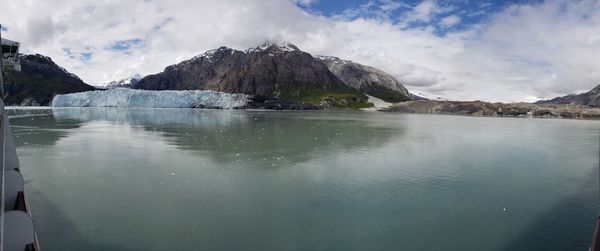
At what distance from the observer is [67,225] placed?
9.42 metres

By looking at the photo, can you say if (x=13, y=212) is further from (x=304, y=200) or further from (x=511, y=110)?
(x=511, y=110)

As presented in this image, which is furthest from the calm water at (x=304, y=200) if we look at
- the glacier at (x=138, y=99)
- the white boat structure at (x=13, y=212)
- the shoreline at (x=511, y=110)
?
the shoreline at (x=511, y=110)

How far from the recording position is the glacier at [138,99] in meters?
130

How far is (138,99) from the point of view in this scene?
131000mm

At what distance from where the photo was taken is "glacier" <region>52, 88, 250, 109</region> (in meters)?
130

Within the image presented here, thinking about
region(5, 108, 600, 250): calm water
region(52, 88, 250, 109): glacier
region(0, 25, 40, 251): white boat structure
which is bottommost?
region(5, 108, 600, 250): calm water

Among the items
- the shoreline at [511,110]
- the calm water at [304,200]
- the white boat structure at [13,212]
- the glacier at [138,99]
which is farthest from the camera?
the shoreline at [511,110]

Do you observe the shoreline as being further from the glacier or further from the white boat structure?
the white boat structure

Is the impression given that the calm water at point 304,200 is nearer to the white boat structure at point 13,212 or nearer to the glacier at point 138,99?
the white boat structure at point 13,212

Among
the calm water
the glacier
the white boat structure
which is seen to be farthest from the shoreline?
the white boat structure

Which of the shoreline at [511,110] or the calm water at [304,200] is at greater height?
the shoreline at [511,110]

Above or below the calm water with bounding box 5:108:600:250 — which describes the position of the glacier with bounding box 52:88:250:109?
above

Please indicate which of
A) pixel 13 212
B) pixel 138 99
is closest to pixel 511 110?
pixel 138 99

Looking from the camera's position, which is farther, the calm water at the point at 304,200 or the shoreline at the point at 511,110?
the shoreline at the point at 511,110
